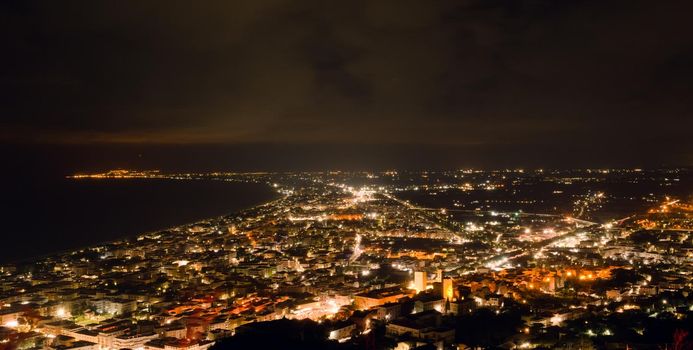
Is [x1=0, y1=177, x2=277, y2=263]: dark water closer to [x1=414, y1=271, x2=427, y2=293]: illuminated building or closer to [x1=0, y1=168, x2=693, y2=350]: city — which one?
[x1=0, y1=168, x2=693, y2=350]: city

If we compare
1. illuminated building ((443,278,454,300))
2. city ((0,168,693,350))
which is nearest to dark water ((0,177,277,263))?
city ((0,168,693,350))

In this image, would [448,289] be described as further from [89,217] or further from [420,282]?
[89,217]

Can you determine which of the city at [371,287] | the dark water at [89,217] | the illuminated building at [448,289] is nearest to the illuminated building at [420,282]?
the city at [371,287]

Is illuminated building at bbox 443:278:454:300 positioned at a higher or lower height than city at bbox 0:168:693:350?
higher

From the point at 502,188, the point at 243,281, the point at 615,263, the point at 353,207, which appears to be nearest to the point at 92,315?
the point at 243,281

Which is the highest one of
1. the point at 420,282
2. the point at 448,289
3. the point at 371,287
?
the point at 448,289

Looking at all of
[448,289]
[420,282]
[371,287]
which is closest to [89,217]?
[371,287]

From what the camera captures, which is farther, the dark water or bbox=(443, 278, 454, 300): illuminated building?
the dark water

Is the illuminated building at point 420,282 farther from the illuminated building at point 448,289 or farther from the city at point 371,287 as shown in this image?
the illuminated building at point 448,289
